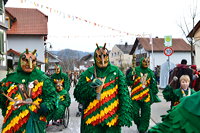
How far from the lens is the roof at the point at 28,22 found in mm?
32344

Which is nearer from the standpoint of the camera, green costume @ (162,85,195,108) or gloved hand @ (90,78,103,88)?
gloved hand @ (90,78,103,88)

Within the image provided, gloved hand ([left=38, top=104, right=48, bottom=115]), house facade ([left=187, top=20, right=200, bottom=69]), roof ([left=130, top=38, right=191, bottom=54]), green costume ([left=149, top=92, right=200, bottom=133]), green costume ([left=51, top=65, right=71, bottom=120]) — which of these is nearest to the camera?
green costume ([left=149, top=92, right=200, bottom=133])

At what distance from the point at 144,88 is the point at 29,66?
3783mm

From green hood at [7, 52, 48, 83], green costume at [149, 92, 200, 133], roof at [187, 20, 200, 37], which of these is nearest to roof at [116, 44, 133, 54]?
roof at [187, 20, 200, 37]

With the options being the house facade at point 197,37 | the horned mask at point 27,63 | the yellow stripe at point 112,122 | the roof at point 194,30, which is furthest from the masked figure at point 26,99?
the house facade at point 197,37

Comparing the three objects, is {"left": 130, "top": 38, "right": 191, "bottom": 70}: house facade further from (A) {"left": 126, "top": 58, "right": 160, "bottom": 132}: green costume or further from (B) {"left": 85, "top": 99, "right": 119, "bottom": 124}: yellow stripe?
(B) {"left": 85, "top": 99, "right": 119, "bottom": 124}: yellow stripe

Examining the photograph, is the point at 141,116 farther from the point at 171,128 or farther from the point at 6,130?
the point at 171,128

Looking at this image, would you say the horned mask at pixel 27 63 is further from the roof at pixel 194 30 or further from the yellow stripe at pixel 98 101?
the roof at pixel 194 30

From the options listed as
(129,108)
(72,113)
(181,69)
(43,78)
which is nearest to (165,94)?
(181,69)

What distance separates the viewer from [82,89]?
4926 millimetres

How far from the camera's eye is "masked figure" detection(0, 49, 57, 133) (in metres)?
4.31

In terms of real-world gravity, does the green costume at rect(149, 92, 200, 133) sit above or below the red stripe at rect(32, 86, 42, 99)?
above

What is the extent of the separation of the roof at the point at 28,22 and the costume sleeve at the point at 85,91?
28029 mm

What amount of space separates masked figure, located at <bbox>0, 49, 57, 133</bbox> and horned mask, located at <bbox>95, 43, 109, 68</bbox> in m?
1.00
